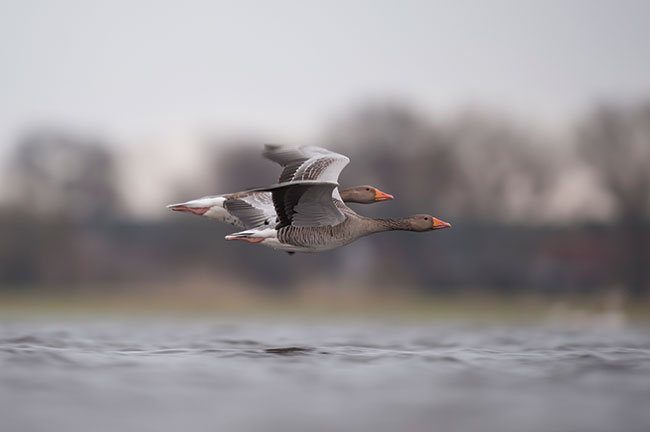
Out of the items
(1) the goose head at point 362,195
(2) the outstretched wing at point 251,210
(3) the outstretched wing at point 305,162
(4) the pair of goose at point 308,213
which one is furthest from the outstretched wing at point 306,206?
(1) the goose head at point 362,195

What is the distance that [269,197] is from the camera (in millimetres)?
15336

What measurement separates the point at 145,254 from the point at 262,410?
43.1 metres

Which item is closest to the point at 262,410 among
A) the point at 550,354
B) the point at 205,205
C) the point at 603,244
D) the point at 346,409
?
the point at 346,409

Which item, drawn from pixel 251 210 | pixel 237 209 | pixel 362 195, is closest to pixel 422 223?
pixel 362 195

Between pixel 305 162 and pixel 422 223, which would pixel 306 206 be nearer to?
pixel 305 162

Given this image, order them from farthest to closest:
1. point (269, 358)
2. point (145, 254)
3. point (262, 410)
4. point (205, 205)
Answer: point (145, 254), point (205, 205), point (269, 358), point (262, 410)

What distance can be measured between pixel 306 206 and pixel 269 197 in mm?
2956

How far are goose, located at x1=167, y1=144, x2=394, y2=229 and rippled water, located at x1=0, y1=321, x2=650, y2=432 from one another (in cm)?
275

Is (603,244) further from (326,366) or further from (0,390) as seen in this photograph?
(0,390)

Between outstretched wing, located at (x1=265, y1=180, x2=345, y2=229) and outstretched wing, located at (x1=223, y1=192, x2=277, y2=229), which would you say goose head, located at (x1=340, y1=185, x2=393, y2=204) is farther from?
outstretched wing, located at (x1=265, y1=180, x2=345, y2=229)

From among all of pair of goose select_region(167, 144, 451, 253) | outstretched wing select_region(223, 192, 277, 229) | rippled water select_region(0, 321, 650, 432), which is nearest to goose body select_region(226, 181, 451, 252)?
pair of goose select_region(167, 144, 451, 253)

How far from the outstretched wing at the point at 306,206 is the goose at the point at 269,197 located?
1.36 feet

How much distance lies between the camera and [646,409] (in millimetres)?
7891

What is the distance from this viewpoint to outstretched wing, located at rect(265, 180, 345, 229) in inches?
473
